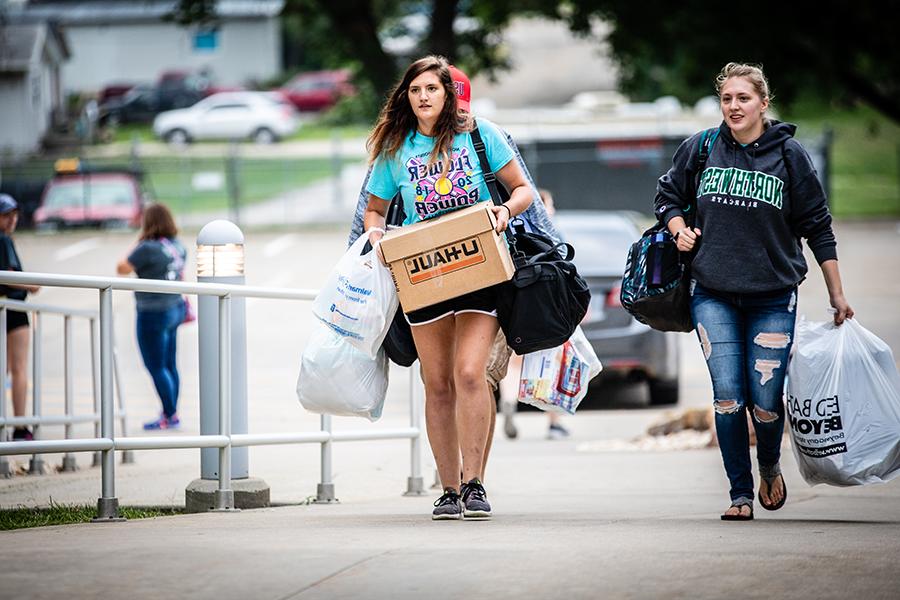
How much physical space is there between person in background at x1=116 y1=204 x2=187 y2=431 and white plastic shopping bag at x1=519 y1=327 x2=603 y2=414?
5373mm

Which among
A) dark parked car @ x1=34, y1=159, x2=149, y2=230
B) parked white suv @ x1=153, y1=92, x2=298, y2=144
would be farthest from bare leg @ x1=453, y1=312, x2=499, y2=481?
parked white suv @ x1=153, y1=92, x2=298, y2=144

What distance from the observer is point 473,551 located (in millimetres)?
4684

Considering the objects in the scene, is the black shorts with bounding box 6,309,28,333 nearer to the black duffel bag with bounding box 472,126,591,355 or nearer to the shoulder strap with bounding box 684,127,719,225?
the black duffel bag with bounding box 472,126,591,355

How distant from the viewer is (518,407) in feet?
45.7

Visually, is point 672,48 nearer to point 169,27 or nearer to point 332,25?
point 332,25

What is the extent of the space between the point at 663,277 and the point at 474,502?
3.89 feet

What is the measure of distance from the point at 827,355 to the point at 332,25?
18.3m

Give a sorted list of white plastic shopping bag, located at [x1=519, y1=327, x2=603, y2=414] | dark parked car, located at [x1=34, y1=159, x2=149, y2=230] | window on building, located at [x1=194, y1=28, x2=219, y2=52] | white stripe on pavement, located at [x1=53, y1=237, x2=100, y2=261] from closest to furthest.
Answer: white plastic shopping bag, located at [x1=519, y1=327, x2=603, y2=414]
white stripe on pavement, located at [x1=53, y1=237, x2=100, y2=261]
dark parked car, located at [x1=34, y1=159, x2=149, y2=230]
window on building, located at [x1=194, y1=28, x2=219, y2=52]

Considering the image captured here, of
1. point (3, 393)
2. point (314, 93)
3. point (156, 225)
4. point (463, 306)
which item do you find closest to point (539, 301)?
Answer: point (463, 306)

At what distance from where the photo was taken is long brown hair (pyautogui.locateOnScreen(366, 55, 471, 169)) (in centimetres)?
Result: 582

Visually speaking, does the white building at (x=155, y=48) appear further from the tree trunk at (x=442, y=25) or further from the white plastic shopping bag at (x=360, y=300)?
the white plastic shopping bag at (x=360, y=300)

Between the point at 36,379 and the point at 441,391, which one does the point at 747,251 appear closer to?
the point at 441,391

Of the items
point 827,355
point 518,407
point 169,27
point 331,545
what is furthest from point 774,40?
point 169,27

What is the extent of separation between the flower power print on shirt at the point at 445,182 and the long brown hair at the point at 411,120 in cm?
4
